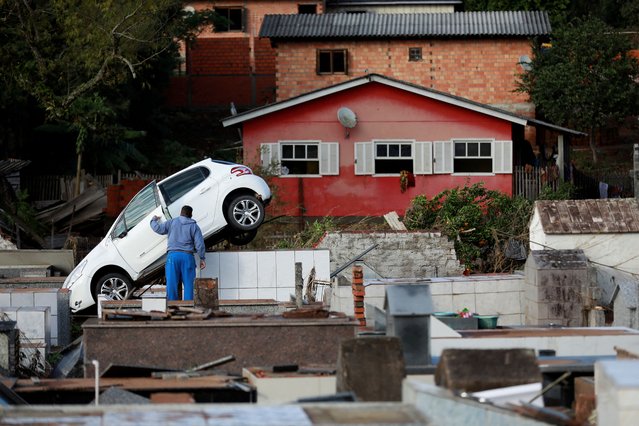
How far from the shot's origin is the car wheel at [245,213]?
74.6 ft

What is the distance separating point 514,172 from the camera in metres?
35.7

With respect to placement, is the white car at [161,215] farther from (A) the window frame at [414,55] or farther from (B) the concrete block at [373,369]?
(A) the window frame at [414,55]

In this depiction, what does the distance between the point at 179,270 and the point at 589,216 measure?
729cm

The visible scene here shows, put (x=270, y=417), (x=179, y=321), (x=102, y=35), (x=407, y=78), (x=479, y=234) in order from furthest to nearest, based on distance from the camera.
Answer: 1. (x=407, y=78)
2. (x=102, y=35)
3. (x=479, y=234)
4. (x=179, y=321)
5. (x=270, y=417)

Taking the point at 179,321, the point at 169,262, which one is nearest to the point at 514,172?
the point at 169,262

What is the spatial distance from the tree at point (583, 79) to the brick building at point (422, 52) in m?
0.80

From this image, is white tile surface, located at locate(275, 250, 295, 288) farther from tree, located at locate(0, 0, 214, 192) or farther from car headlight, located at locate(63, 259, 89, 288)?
tree, located at locate(0, 0, 214, 192)

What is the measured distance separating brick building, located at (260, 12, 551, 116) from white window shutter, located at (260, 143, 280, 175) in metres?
11.0

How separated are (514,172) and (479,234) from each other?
7.32m

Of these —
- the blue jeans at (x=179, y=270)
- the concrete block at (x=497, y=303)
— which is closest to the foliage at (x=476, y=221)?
the concrete block at (x=497, y=303)

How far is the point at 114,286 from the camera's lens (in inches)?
882

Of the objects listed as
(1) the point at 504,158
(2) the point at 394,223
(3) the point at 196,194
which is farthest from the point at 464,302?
(1) the point at 504,158

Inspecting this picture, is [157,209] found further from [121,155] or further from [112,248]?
[121,155]

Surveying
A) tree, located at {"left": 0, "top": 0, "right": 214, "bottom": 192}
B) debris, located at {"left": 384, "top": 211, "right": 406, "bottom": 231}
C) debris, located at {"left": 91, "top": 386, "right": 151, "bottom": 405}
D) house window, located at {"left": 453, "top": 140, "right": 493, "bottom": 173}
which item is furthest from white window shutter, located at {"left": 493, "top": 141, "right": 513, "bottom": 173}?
debris, located at {"left": 91, "top": 386, "right": 151, "bottom": 405}
